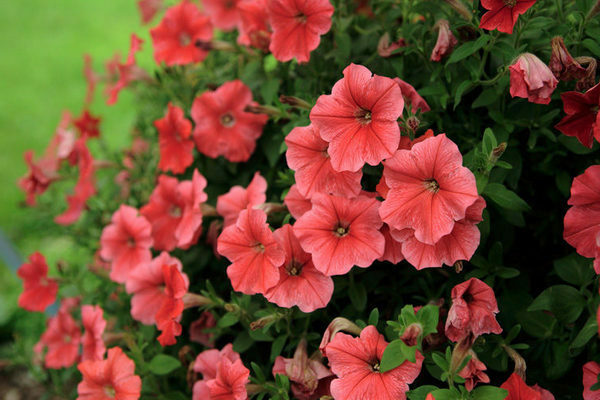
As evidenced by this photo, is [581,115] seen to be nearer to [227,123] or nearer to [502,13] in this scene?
[502,13]

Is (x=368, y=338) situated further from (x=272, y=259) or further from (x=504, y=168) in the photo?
(x=504, y=168)

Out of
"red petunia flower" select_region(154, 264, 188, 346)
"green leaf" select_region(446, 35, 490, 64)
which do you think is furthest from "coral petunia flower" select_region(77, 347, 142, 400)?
"green leaf" select_region(446, 35, 490, 64)

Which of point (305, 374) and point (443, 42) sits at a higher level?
point (443, 42)

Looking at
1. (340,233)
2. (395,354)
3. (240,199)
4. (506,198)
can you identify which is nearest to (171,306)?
(240,199)

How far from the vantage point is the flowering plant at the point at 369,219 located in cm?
113

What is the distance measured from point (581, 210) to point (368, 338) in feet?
1.55

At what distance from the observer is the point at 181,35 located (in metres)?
1.82

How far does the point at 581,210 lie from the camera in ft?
3.68

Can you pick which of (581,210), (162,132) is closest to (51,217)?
(162,132)

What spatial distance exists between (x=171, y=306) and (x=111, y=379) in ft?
0.77

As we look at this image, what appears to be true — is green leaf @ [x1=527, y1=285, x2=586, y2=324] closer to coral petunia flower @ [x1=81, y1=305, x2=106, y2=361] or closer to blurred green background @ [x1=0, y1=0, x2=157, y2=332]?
coral petunia flower @ [x1=81, y1=305, x2=106, y2=361]

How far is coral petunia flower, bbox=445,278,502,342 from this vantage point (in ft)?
3.57

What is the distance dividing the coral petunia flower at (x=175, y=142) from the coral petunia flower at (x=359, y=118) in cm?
58

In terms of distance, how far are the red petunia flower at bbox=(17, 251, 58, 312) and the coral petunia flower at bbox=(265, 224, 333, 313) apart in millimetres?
869
